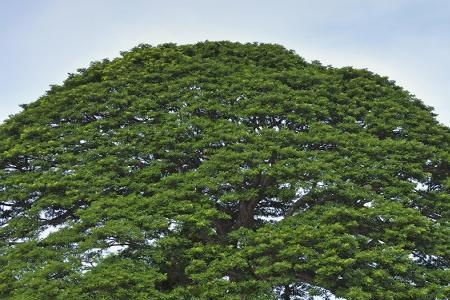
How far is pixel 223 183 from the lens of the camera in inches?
460

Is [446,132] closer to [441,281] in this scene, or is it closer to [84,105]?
[441,281]

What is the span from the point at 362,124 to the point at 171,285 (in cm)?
626

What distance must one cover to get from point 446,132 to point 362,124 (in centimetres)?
239

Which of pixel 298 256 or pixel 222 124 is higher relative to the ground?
pixel 222 124

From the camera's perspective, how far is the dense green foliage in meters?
10.5

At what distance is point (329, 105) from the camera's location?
1373cm

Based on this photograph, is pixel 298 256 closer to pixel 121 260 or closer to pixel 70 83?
pixel 121 260

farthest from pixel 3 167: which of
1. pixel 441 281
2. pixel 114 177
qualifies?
pixel 441 281

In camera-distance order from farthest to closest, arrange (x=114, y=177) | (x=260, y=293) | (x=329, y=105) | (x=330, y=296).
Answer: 1. (x=329, y=105)
2. (x=114, y=177)
3. (x=330, y=296)
4. (x=260, y=293)

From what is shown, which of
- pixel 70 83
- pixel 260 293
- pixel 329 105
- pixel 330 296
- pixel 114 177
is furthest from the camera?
pixel 70 83

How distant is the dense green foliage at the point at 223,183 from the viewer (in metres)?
10.5

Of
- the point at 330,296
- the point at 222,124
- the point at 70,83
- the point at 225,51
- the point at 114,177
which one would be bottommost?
the point at 330,296

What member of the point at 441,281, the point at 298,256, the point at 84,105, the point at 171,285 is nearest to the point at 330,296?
the point at 298,256

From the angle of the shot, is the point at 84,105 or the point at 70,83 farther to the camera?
the point at 70,83
